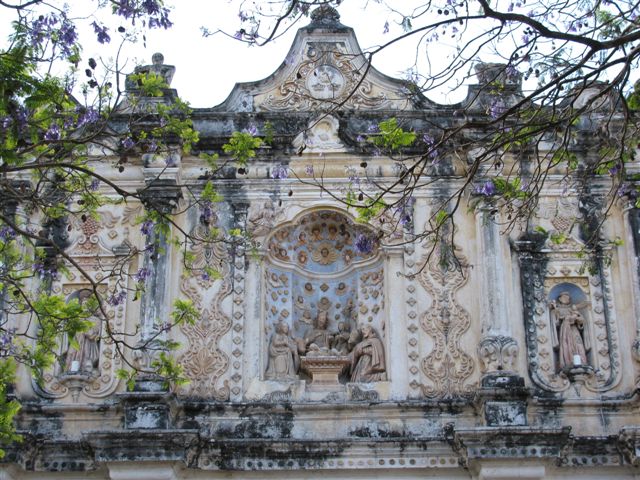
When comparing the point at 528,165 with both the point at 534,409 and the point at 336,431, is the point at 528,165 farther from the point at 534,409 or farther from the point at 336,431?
the point at 336,431

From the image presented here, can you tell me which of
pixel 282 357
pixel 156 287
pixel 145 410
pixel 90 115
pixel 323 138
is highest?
pixel 323 138

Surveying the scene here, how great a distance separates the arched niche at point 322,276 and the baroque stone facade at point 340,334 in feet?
0.08

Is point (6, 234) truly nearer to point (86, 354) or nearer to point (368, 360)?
point (86, 354)

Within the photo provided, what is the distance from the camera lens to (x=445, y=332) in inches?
512

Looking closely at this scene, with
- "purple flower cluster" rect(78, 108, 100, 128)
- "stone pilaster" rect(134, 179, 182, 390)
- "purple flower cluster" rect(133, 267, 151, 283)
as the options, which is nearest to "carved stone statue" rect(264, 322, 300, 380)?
"stone pilaster" rect(134, 179, 182, 390)

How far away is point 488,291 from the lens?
42.3 feet

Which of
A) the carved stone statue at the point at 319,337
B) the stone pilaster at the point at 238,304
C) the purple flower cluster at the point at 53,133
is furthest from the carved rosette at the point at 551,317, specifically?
the purple flower cluster at the point at 53,133

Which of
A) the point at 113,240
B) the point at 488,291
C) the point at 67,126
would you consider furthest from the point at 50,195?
the point at 488,291

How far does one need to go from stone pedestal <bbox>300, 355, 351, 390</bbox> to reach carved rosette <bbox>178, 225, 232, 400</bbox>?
930 mm

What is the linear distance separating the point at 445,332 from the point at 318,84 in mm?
3519

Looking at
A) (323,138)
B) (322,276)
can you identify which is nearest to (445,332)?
(322,276)

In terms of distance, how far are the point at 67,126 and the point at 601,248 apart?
6.24 m

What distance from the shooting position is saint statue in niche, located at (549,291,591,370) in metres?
12.8

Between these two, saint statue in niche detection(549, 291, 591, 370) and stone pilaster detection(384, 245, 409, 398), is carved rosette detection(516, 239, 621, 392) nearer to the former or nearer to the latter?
saint statue in niche detection(549, 291, 591, 370)
